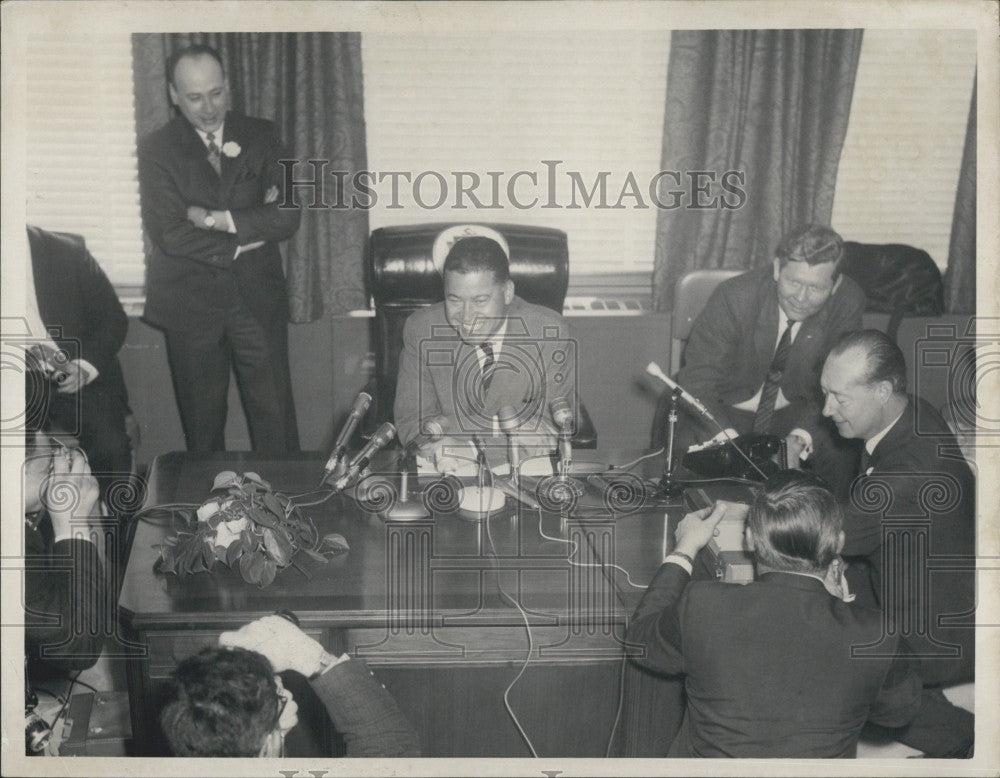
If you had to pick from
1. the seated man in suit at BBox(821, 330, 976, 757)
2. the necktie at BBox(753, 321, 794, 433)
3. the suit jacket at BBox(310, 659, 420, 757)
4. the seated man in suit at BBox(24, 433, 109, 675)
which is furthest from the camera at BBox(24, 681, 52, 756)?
the necktie at BBox(753, 321, 794, 433)

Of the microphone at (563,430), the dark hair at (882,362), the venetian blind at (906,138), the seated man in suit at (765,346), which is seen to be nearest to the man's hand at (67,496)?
the microphone at (563,430)

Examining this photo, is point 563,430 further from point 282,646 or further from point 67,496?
point 67,496

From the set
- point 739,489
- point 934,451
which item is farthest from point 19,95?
point 934,451

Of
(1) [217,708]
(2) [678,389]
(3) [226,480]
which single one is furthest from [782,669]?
(3) [226,480]

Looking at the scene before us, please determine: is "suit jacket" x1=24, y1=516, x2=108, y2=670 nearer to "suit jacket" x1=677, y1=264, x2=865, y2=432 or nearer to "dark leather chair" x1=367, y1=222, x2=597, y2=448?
"dark leather chair" x1=367, y1=222, x2=597, y2=448

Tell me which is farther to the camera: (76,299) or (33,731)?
(76,299)

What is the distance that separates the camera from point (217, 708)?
5.46 feet

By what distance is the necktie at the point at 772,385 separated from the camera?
3.41 meters

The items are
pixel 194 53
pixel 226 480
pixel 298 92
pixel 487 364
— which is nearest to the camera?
pixel 226 480

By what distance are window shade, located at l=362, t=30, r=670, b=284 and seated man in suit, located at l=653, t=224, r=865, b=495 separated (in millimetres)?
760

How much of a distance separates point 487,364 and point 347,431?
679 millimetres

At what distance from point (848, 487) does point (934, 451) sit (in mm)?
623

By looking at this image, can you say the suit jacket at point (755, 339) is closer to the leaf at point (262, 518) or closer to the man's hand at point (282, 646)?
the leaf at point (262, 518)

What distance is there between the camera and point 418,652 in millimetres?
2281
